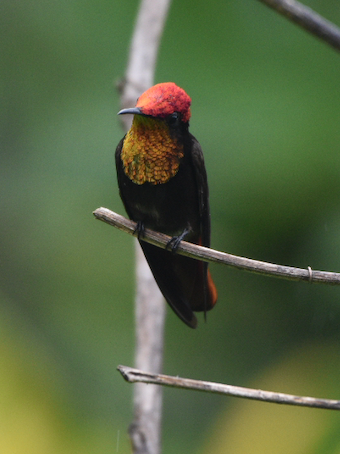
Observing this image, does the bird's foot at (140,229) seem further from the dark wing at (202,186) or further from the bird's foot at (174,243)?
the dark wing at (202,186)

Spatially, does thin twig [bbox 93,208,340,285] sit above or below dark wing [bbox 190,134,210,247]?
below

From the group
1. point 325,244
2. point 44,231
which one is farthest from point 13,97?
→ point 325,244

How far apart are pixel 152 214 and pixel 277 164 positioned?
1751 millimetres

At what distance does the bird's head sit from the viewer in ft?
6.10

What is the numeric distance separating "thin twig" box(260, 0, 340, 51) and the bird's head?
1.79 ft

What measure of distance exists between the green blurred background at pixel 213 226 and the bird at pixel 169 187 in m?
1.08

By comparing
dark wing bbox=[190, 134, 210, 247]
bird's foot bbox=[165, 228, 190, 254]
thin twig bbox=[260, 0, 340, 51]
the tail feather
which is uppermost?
thin twig bbox=[260, 0, 340, 51]

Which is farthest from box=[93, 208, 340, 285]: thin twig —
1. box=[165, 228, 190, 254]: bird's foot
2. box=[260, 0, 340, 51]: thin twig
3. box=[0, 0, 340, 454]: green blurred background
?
box=[0, 0, 340, 454]: green blurred background

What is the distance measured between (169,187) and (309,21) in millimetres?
785

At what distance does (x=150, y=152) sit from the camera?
2.01m

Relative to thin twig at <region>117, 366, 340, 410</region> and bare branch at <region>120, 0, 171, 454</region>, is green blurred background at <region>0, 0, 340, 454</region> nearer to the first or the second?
bare branch at <region>120, 0, 171, 454</region>

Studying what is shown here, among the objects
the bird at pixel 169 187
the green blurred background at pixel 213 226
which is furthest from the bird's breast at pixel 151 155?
the green blurred background at pixel 213 226

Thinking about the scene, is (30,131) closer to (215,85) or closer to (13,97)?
(13,97)

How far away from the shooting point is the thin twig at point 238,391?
149 cm
